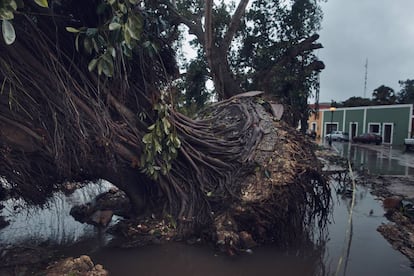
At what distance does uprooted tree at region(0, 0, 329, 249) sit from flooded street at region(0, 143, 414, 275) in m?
0.39

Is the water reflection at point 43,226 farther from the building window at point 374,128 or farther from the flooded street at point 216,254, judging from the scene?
the building window at point 374,128

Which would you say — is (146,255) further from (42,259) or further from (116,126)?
(116,126)

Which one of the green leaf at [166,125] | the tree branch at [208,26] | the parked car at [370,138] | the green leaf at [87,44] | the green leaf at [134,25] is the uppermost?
Answer: the tree branch at [208,26]

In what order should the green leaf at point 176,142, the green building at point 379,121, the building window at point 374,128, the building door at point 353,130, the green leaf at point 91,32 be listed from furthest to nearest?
the building door at point 353,130
the building window at point 374,128
the green building at point 379,121
the green leaf at point 176,142
the green leaf at point 91,32

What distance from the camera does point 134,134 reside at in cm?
425

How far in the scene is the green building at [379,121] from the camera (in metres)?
26.8

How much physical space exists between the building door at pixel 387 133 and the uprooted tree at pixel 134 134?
89.3 feet

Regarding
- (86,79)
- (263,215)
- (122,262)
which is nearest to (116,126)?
(86,79)

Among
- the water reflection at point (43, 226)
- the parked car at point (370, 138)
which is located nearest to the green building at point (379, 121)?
the parked car at point (370, 138)

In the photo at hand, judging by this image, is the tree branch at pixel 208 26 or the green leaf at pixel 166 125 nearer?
the green leaf at pixel 166 125

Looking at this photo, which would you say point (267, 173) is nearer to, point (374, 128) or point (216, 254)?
point (216, 254)

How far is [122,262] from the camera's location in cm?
407

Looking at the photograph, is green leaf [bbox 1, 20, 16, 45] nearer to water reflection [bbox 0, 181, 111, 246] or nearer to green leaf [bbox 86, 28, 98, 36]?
green leaf [bbox 86, 28, 98, 36]

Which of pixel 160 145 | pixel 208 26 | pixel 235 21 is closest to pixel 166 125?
pixel 160 145
